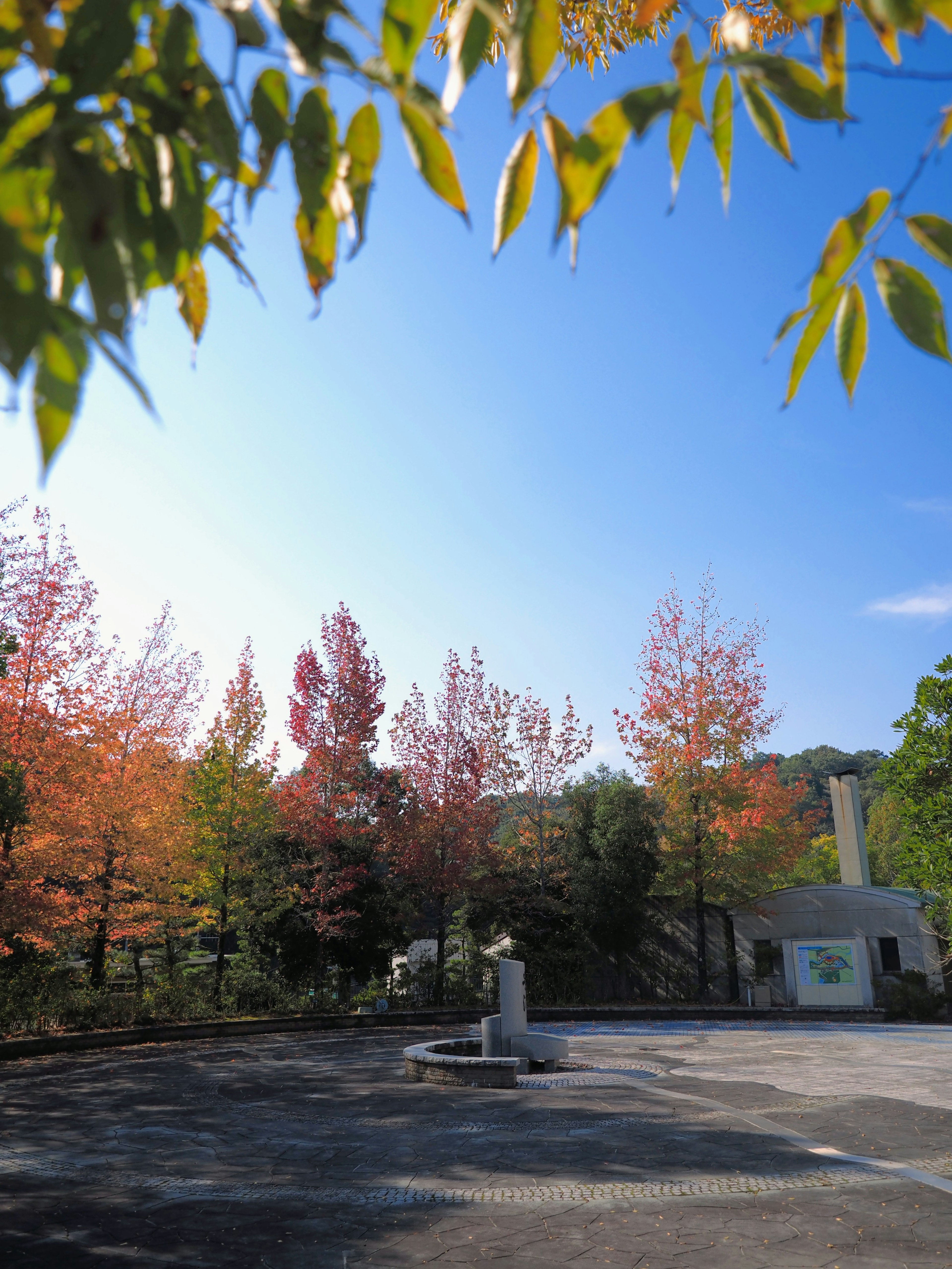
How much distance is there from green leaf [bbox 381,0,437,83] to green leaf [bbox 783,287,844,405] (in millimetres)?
701

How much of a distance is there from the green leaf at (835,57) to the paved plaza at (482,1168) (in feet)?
19.8

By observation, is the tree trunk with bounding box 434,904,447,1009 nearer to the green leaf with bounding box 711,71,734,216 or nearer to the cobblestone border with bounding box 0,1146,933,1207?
the cobblestone border with bounding box 0,1146,933,1207

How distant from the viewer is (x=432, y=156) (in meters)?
1.21

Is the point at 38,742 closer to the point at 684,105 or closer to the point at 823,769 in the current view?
the point at 684,105

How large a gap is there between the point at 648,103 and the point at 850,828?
29743mm

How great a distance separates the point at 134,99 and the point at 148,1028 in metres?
19.9

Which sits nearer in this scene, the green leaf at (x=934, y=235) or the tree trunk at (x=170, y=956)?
the green leaf at (x=934, y=235)

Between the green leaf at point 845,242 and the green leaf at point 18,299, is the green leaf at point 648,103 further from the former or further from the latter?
the green leaf at point 18,299

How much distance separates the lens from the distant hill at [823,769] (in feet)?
206

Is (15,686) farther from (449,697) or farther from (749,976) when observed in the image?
(749,976)

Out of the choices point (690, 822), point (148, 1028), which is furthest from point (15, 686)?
point (690, 822)

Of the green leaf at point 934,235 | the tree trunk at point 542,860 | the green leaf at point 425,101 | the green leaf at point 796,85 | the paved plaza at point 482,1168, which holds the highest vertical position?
the tree trunk at point 542,860

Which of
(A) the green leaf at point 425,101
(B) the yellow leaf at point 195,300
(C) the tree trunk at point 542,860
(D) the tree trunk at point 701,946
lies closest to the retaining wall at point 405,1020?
(D) the tree trunk at point 701,946

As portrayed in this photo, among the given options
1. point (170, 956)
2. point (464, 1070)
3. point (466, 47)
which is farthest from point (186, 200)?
point (170, 956)
